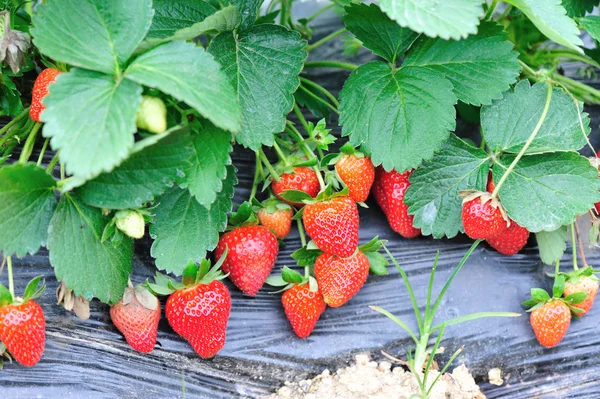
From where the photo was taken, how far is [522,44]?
1422 millimetres

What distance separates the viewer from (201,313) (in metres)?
1.04

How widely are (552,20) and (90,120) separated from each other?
2.33ft

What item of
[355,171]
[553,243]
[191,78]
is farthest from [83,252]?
[553,243]

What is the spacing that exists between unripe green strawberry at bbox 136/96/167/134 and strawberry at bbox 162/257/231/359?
0.23 metres

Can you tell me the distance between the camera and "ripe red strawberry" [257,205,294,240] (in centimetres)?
113

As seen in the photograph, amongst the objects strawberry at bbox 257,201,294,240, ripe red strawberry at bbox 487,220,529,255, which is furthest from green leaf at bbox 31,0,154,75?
ripe red strawberry at bbox 487,220,529,255

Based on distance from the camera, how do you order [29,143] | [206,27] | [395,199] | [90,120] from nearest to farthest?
[90,120], [206,27], [29,143], [395,199]

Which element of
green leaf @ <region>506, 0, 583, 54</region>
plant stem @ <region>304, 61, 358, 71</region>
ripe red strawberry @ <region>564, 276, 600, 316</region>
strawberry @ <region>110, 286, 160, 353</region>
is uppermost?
green leaf @ <region>506, 0, 583, 54</region>

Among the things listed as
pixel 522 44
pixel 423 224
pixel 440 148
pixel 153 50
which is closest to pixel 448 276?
pixel 423 224

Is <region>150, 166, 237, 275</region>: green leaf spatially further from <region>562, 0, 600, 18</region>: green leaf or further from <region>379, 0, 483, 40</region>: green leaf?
<region>562, 0, 600, 18</region>: green leaf

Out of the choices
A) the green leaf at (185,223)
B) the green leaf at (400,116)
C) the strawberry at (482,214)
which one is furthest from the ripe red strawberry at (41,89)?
the strawberry at (482,214)

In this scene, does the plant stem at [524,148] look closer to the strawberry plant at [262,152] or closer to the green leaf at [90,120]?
the strawberry plant at [262,152]

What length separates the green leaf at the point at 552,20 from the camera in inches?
39.1

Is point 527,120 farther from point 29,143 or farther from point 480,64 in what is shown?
point 29,143
